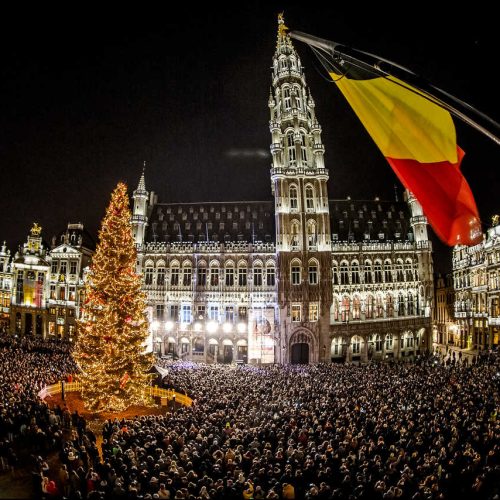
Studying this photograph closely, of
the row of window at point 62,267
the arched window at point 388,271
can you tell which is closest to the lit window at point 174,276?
the row of window at point 62,267

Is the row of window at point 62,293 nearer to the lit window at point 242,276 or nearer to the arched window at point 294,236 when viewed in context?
the lit window at point 242,276

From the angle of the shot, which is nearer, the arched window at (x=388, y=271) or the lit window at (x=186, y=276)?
the lit window at (x=186, y=276)

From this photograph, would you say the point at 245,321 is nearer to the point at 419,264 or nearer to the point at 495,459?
the point at 419,264

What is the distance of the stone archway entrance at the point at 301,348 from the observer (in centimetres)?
4912

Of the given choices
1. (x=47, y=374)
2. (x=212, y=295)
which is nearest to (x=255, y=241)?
(x=212, y=295)

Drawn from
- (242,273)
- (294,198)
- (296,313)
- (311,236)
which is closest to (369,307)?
(296,313)

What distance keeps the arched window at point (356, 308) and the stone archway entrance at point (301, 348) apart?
8.06 metres

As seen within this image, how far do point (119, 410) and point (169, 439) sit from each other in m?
9.73

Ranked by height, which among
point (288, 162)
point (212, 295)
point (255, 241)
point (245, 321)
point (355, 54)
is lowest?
point (245, 321)

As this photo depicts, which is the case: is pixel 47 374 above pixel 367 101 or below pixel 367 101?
below

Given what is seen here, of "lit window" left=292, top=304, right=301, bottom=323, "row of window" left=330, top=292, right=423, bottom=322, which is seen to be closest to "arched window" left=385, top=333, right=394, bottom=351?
"row of window" left=330, top=292, right=423, bottom=322

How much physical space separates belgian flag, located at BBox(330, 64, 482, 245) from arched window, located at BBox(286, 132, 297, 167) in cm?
4540

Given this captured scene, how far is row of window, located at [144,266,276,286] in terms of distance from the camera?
52562 millimetres

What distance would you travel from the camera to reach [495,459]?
1379 centimetres
